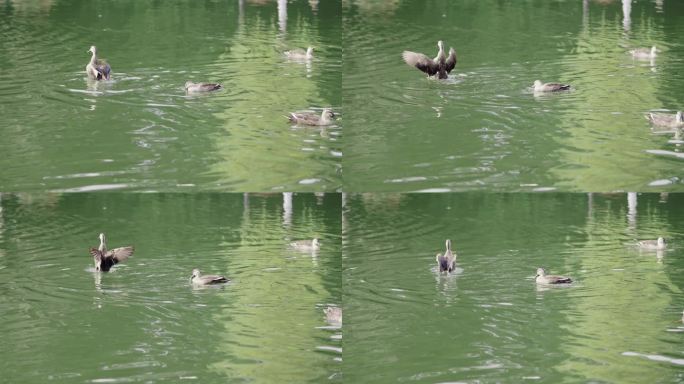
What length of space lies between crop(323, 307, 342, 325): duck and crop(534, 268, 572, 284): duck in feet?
3.78

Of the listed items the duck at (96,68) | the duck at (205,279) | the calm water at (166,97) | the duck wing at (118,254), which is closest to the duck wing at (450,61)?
the calm water at (166,97)

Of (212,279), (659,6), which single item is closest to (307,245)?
(212,279)

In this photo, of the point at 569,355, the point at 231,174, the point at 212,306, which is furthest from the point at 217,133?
the point at 569,355

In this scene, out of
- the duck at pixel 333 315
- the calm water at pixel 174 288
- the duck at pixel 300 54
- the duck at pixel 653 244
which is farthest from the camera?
the duck at pixel 300 54

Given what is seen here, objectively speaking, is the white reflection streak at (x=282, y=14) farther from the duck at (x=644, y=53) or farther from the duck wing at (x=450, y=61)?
the duck at (x=644, y=53)

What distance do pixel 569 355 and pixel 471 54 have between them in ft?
6.15

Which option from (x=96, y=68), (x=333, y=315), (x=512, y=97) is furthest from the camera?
(x=512, y=97)

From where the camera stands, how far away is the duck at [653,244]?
7.62 meters

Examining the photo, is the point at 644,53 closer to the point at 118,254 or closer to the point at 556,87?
the point at 556,87

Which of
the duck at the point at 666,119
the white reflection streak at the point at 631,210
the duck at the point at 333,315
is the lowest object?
the duck at the point at 333,315

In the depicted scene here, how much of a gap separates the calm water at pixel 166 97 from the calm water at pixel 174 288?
14cm

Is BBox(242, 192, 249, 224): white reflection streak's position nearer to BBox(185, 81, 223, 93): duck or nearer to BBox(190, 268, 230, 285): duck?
BBox(190, 268, 230, 285): duck

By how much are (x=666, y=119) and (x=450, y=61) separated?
1.29 m

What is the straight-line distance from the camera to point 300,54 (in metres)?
7.79
